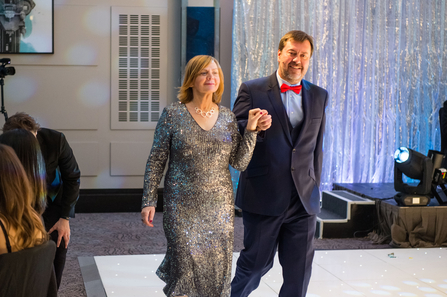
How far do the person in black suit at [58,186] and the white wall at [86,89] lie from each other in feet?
11.7

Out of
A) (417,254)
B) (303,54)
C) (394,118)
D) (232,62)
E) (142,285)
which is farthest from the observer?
(394,118)

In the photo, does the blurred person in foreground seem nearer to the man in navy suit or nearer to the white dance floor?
the man in navy suit

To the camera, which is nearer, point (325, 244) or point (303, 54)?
point (303, 54)

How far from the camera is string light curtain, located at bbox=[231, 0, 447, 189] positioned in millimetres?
6066

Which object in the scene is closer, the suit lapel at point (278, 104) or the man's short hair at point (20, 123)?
the man's short hair at point (20, 123)

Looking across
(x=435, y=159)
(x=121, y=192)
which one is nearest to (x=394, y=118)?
(x=435, y=159)

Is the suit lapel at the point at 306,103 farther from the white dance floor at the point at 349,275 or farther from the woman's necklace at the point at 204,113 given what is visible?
the white dance floor at the point at 349,275

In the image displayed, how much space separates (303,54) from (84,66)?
3.89m

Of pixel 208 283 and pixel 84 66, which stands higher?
pixel 84 66

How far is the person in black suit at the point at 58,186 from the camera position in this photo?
2.38m

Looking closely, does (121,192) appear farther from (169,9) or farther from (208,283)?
(208,283)

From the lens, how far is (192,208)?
2.34 m

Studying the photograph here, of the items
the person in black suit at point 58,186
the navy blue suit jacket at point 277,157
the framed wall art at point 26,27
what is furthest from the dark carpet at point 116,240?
the framed wall art at point 26,27

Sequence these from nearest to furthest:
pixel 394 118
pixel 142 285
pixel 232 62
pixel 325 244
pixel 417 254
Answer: pixel 142 285 < pixel 417 254 < pixel 325 244 < pixel 232 62 < pixel 394 118
